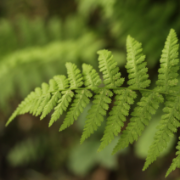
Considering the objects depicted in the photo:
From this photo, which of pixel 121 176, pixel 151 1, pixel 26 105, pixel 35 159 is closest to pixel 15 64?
pixel 26 105

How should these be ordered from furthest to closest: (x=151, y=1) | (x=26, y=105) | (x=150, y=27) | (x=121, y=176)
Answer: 1. (x=121, y=176)
2. (x=151, y=1)
3. (x=150, y=27)
4. (x=26, y=105)

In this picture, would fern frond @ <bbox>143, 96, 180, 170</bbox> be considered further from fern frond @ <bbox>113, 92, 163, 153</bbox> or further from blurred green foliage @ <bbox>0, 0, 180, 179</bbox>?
blurred green foliage @ <bbox>0, 0, 180, 179</bbox>

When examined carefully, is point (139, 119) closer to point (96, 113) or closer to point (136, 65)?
point (96, 113)

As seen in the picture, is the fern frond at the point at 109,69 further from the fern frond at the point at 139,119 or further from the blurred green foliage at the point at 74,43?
the blurred green foliage at the point at 74,43

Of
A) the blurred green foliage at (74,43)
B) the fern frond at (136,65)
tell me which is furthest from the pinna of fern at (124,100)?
the blurred green foliage at (74,43)

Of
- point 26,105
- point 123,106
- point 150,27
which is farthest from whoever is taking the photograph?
point 150,27

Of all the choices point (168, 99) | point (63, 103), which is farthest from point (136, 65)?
point (63, 103)

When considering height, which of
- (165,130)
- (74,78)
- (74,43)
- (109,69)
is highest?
(74,43)

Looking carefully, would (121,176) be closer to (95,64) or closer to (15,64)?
(95,64)
